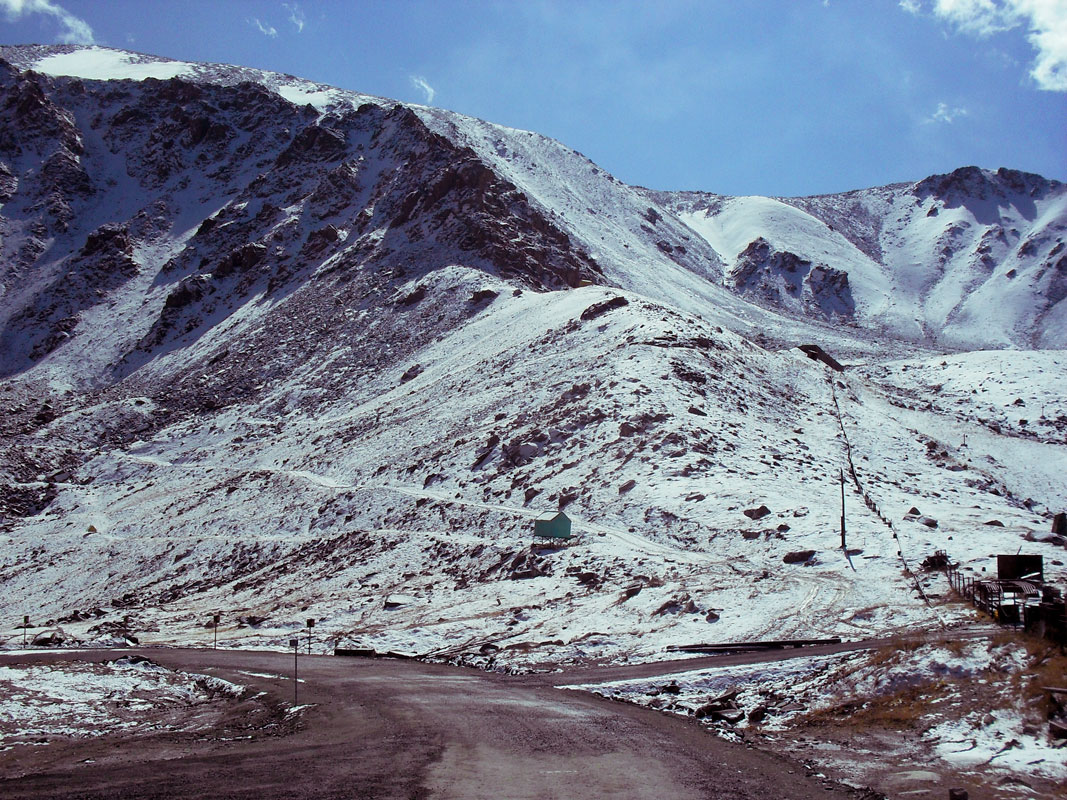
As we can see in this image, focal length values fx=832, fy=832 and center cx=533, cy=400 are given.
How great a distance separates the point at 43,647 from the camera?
31031mm

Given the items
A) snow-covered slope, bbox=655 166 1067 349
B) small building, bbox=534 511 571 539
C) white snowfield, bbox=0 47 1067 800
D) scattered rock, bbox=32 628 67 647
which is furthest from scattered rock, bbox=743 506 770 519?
snow-covered slope, bbox=655 166 1067 349

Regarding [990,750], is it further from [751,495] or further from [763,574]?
[751,495]

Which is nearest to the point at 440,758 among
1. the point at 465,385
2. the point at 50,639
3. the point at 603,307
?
the point at 50,639

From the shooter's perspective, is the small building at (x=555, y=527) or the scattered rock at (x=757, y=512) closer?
the scattered rock at (x=757, y=512)

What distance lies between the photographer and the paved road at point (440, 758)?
38.8 feet

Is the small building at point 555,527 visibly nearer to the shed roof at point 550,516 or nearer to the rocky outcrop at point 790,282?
the shed roof at point 550,516

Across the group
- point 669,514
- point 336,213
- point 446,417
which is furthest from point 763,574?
point 336,213

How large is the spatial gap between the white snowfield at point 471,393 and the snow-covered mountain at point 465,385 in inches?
12.8

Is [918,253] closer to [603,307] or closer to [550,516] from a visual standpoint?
[603,307]

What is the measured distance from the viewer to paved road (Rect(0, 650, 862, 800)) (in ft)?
38.8

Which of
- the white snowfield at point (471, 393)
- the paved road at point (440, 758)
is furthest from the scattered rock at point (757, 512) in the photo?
the paved road at point (440, 758)

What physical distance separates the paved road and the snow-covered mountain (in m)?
7.44

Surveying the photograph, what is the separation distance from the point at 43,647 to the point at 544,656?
19609 mm

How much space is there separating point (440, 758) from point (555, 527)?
23960 millimetres
